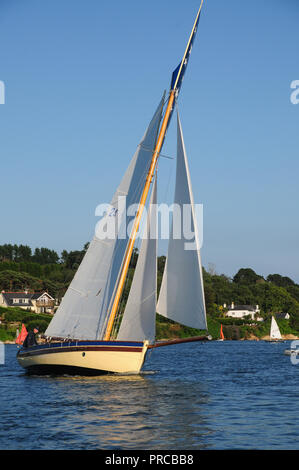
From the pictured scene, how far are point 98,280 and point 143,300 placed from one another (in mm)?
3613

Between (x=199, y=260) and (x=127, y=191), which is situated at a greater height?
(x=127, y=191)

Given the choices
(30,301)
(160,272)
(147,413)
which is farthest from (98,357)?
(160,272)

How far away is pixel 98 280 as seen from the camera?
38.3 metres

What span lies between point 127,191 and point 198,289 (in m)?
9.20

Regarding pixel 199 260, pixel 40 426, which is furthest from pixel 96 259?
pixel 40 426

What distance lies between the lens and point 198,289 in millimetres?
33438

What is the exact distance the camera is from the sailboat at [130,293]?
3412 centimetres

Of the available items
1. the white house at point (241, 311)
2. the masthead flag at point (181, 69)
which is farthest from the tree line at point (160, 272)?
the masthead flag at point (181, 69)

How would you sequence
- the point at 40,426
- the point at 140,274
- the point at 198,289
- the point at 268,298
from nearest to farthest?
the point at 40,426 → the point at 198,289 → the point at 140,274 → the point at 268,298

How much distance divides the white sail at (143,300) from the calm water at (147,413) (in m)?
2.83

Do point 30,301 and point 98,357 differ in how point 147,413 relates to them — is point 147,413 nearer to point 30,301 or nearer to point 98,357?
point 98,357

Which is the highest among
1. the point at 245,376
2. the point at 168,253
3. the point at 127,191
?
the point at 127,191

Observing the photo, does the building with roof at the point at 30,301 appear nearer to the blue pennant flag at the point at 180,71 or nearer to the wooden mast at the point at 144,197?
the wooden mast at the point at 144,197
